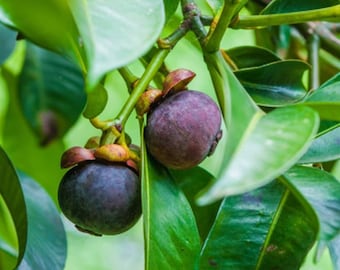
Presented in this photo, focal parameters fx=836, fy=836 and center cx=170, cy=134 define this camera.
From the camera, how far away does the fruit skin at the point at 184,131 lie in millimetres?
677

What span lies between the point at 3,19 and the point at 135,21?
118 mm

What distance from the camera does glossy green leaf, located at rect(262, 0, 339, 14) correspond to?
86 centimetres

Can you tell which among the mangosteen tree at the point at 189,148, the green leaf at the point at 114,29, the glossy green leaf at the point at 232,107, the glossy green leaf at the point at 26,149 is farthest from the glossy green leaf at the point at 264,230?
the glossy green leaf at the point at 26,149

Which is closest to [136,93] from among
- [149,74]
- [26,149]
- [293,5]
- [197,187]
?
[149,74]

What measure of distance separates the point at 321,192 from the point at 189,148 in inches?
4.5

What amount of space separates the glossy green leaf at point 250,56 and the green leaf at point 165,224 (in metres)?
0.26

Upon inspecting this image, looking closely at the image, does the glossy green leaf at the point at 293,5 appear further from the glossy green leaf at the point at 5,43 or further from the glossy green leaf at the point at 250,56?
the glossy green leaf at the point at 5,43

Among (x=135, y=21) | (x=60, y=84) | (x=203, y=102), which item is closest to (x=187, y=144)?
(x=203, y=102)

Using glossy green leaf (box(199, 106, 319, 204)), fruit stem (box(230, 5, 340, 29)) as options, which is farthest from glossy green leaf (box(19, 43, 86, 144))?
glossy green leaf (box(199, 106, 319, 204))

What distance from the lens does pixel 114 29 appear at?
0.54 meters

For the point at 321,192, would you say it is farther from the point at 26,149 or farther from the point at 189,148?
the point at 26,149

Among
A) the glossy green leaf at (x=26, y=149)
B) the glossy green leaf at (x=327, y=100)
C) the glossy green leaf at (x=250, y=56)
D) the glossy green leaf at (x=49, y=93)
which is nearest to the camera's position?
the glossy green leaf at (x=327, y=100)

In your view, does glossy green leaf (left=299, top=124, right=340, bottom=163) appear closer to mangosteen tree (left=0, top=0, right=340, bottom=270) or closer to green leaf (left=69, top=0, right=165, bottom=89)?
mangosteen tree (left=0, top=0, right=340, bottom=270)

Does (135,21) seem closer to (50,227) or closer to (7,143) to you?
(50,227)
